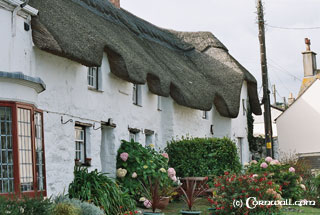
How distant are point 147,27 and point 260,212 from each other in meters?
12.6

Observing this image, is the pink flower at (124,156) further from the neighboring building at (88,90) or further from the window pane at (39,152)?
the window pane at (39,152)

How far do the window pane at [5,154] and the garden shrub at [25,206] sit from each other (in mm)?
858

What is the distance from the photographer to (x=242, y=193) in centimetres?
1205

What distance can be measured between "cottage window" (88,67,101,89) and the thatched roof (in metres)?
0.65

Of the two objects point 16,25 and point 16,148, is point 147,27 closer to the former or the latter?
point 16,25

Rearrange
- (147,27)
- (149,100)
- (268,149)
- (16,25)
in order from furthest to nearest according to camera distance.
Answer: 1. (147,27)
2. (268,149)
3. (149,100)
4. (16,25)

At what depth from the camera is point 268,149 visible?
2073 cm

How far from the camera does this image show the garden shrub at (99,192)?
11859 millimetres

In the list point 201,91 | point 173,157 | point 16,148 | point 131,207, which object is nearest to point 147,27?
point 201,91

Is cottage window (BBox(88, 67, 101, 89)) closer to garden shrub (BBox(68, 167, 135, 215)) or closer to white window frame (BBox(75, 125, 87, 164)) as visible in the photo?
white window frame (BBox(75, 125, 87, 164))

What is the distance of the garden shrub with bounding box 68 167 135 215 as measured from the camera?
38.9 ft

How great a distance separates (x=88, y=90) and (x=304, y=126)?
19066mm

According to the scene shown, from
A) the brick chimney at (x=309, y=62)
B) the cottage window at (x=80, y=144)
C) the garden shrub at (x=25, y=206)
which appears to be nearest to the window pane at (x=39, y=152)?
the garden shrub at (x=25, y=206)

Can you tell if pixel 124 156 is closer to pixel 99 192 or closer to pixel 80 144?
pixel 80 144
